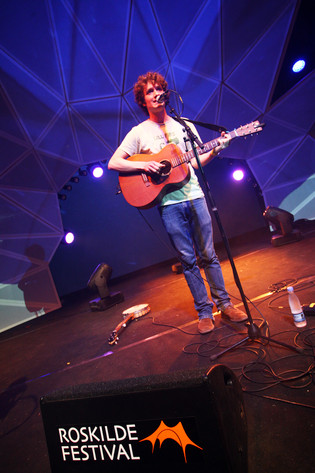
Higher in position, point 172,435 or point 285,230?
point 285,230

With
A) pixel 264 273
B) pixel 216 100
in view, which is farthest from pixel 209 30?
pixel 264 273

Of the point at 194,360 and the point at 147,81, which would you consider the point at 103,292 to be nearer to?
the point at 194,360

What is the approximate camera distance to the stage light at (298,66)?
5.72 m

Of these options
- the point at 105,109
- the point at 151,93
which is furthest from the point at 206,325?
the point at 105,109

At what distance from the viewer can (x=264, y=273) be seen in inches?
138

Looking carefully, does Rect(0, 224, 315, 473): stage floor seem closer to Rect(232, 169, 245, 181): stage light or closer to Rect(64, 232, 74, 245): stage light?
Rect(64, 232, 74, 245): stage light

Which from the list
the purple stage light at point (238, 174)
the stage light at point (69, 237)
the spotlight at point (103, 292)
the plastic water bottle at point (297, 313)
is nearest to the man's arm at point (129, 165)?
the plastic water bottle at point (297, 313)

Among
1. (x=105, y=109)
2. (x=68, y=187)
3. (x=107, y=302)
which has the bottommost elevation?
(x=107, y=302)

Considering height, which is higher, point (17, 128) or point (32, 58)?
point (32, 58)

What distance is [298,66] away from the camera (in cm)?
584

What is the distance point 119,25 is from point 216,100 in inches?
110

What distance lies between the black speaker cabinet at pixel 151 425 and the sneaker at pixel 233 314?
1.45m

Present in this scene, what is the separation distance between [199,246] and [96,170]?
6.10 metres

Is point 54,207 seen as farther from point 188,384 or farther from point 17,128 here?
point 188,384
